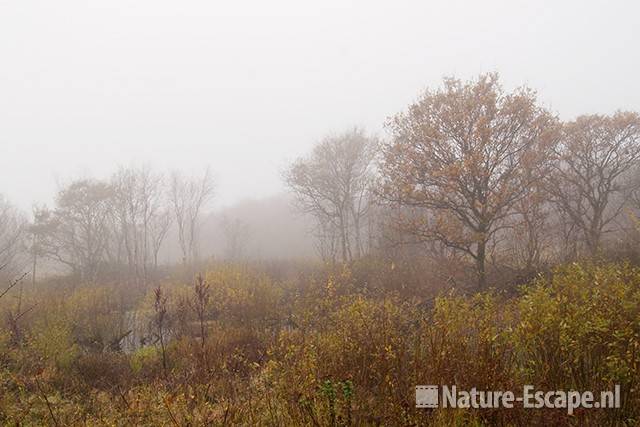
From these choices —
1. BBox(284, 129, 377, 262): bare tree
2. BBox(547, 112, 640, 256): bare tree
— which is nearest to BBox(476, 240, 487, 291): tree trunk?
BBox(547, 112, 640, 256): bare tree

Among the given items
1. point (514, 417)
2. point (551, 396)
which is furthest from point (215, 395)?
point (551, 396)

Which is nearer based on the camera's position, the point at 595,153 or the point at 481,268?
the point at 481,268

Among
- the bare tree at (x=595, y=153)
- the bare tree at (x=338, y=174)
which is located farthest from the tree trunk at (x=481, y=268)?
the bare tree at (x=338, y=174)

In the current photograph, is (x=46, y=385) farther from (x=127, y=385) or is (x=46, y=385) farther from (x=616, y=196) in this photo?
(x=616, y=196)

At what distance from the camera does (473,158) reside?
9727mm

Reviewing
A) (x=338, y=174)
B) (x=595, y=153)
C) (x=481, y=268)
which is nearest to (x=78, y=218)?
(x=338, y=174)

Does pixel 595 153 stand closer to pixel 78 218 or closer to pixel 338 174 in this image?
pixel 338 174

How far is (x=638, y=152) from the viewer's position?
12.4 m

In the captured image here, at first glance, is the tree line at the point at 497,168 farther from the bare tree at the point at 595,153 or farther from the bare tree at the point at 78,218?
the bare tree at the point at 78,218

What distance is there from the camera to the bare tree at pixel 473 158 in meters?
10.1

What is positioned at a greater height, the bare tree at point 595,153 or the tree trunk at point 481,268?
the bare tree at point 595,153

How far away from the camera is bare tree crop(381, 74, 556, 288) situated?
33.1 ft

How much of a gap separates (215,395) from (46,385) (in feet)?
9.59

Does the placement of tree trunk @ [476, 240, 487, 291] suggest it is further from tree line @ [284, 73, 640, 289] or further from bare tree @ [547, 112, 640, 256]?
bare tree @ [547, 112, 640, 256]
